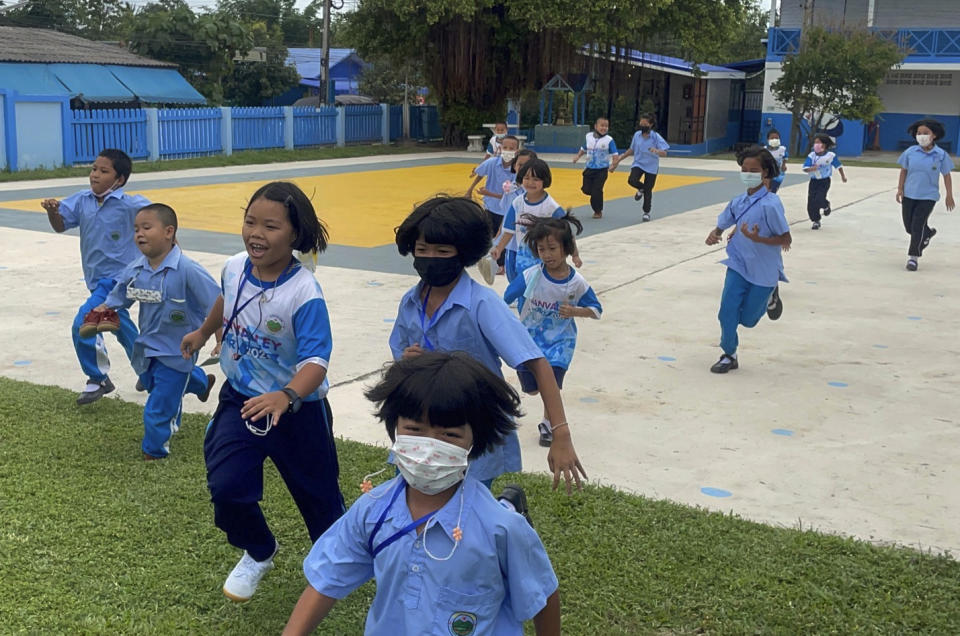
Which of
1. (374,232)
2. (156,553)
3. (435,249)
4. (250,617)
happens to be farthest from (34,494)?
(374,232)

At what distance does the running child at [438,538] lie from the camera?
7.90ft

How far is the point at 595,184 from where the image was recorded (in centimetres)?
1647

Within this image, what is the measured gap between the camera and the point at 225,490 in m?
3.72

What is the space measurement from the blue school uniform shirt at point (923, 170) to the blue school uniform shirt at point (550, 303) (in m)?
7.30

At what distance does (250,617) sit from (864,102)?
31275mm

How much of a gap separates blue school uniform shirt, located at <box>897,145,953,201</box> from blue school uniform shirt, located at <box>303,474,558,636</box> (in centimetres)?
1054

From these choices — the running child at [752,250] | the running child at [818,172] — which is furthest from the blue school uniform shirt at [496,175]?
the running child at [818,172]

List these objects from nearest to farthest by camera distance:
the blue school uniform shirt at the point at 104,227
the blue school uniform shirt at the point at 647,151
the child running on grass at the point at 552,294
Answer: the child running on grass at the point at 552,294 → the blue school uniform shirt at the point at 104,227 → the blue school uniform shirt at the point at 647,151

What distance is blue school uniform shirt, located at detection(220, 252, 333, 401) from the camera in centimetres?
376

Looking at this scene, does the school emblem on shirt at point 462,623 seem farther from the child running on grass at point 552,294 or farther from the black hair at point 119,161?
the black hair at point 119,161

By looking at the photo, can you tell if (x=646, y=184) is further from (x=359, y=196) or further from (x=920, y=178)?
(x=359, y=196)

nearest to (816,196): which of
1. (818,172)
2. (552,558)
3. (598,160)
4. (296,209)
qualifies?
(818,172)

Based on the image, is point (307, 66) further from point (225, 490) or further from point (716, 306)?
point (225, 490)

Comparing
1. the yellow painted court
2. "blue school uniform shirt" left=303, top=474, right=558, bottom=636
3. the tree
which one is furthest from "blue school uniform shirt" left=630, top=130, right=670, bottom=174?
the tree
